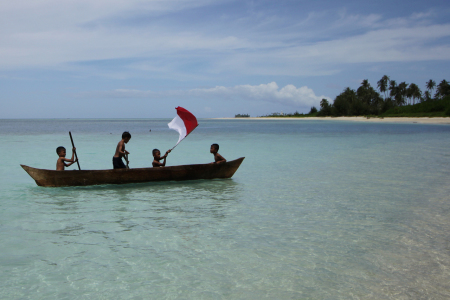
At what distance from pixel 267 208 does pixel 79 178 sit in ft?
17.4

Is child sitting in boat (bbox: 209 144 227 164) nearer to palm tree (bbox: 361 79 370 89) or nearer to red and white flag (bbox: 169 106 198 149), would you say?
red and white flag (bbox: 169 106 198 149)

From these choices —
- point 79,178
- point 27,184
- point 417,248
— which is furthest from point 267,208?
point 27,184

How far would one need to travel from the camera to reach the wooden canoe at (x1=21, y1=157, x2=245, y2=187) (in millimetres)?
9961

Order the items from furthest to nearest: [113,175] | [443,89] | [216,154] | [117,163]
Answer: [443,89] < [216,154] < [117,163] < [113,175]

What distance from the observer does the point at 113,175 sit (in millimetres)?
10133

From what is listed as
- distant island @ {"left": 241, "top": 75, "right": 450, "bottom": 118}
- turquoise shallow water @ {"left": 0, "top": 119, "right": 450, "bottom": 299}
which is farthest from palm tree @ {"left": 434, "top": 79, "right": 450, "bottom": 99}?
turquoise shallow water @ {"left": 0, "top": 119, "right": 450, "bottom": 299}

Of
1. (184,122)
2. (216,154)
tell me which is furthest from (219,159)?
(184,122)

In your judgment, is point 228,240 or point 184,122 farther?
point 184,122

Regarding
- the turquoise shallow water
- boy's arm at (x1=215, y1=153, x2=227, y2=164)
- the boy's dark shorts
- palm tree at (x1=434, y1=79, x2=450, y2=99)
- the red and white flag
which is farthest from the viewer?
palm tree at (x1=434, y1=79, x2=450, y2=99)

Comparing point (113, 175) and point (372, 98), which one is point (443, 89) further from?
point (113, 175)

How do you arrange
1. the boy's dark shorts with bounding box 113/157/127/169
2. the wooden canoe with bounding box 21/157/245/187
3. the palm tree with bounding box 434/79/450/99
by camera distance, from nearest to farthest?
the wooden canoe with bounding box 21/157/245/187, the boy's dark shorts with bounding box 113/157/127/169, the palm tree with bounding box 434/79/450/99

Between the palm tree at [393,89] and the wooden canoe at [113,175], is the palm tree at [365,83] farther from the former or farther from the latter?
the wooden canoe at [113,175]

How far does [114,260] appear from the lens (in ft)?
17.6

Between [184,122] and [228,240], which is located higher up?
[184,122]
